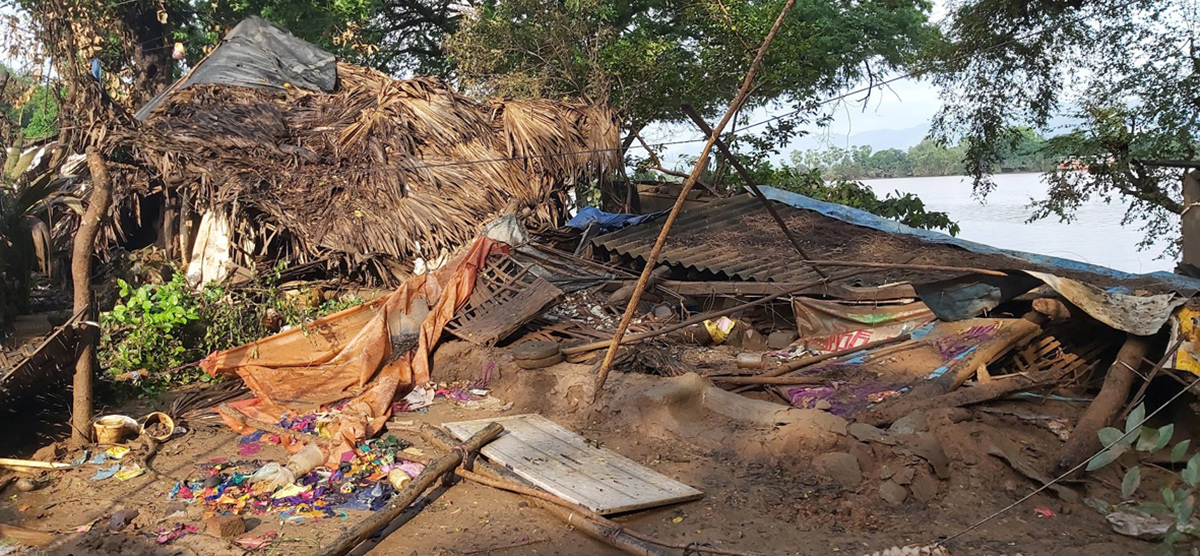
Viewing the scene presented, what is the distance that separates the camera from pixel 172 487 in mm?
5266

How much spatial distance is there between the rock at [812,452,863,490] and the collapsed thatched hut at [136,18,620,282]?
513cm

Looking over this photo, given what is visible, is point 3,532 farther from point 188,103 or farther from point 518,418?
point 188,103

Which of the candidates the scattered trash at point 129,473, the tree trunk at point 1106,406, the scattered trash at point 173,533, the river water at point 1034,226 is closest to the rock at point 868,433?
the tree trunk at point 1106,406

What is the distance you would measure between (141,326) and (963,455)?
6924 mm

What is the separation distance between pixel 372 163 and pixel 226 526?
574cm

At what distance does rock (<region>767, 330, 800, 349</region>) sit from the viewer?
7.21 metres

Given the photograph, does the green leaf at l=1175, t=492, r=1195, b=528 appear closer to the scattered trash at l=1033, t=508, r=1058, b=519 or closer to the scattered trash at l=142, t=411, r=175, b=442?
the scattered trash at l=1033, t=508, r=1058, b=519

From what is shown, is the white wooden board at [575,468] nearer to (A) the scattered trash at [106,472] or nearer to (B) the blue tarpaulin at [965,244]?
(A) the scattered trash at [106,472]

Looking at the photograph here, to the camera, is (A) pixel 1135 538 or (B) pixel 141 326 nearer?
(A) pixel 1135 538

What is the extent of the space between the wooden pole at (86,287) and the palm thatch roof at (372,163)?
9.69ft

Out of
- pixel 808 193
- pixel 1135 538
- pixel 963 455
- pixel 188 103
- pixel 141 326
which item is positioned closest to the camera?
pixel 1135 538

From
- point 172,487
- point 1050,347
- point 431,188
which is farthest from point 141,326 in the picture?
point 1050,347

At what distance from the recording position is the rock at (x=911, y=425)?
505 cm

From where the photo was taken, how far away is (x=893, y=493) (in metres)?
4.55
